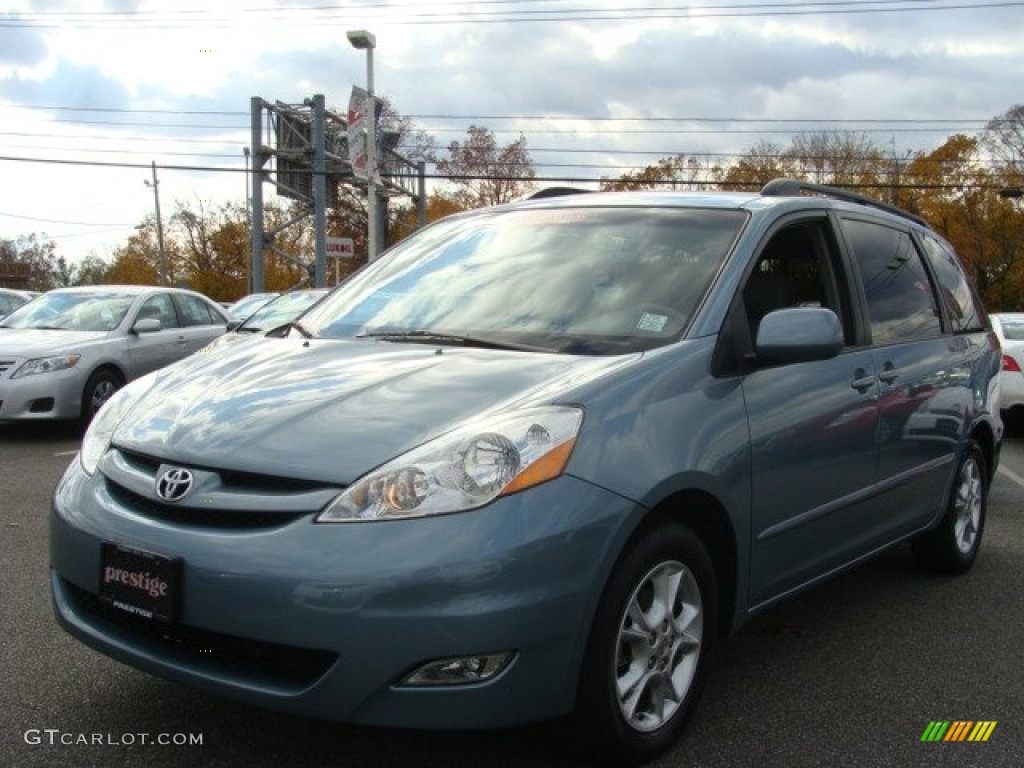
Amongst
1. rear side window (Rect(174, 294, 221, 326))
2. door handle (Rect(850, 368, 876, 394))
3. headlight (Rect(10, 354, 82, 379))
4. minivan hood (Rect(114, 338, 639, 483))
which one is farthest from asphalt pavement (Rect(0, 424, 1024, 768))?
rear side window (Rect(174, 294, 221, 326))

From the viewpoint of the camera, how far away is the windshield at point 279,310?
9.30 m

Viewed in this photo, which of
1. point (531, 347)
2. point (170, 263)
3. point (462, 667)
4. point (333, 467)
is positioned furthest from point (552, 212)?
point (170, 263)

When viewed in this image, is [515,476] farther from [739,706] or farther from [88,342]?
[88,342]

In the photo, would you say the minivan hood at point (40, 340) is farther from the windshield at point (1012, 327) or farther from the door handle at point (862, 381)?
the windshield at point (1012, 327)

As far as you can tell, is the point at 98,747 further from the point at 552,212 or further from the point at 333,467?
the point at 552,212

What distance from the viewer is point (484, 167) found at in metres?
51.2

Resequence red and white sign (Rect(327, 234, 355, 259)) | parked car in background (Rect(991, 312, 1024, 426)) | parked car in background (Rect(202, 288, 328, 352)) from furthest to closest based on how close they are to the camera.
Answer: red and white sign (Rect(327, 234, 355, 259)) < parked car in background (Rect(991, 312, 1024, 426)) < parked car in background (Rect(202, 288, 328, 352))

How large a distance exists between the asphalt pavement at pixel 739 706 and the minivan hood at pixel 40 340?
4.95 meters

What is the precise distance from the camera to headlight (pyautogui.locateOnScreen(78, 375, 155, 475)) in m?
2.93

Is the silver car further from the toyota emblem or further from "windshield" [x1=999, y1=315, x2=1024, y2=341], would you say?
"windshield" [x1=999, y1=315, x2=1024, y2=341]

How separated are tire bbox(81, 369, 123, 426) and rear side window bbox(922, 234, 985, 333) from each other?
7.25m

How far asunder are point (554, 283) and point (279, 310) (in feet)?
23.1

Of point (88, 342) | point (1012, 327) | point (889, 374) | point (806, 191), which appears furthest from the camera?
point (1012, 327)

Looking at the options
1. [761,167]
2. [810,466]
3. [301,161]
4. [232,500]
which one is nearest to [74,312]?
[232,500]
